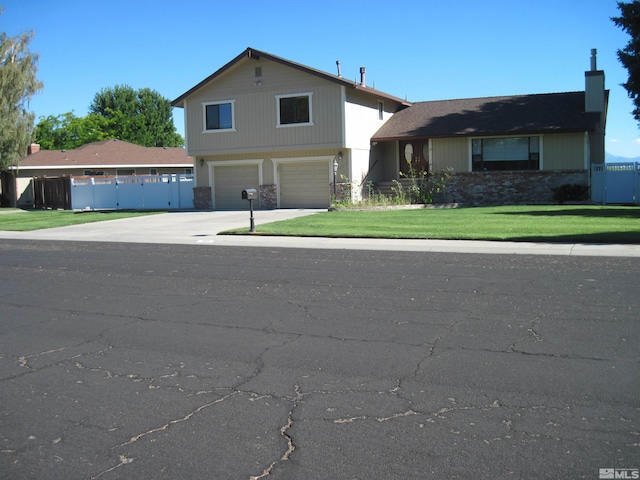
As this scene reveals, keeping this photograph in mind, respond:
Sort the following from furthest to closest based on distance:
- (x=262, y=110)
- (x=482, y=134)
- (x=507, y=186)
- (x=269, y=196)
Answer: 1. (x=269, y=196)
2. (x=262, y=110)
3. (x=507, y=186)
4. (x=482, y=134)

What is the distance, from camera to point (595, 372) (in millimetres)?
5828

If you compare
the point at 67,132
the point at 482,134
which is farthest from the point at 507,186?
the point at 67,132

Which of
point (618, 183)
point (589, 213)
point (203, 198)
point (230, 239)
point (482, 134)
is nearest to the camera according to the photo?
point (230, 239)

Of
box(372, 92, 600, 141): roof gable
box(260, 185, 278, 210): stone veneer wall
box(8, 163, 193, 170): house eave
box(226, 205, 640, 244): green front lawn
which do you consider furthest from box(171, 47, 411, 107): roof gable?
box(8, 163, 193, 170): house eave

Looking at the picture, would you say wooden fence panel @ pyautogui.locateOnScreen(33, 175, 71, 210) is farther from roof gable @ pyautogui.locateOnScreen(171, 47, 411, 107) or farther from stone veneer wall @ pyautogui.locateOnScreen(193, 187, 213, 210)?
roof gable @ pyautogui.locateOnScreen(171, 47, 411, 107)

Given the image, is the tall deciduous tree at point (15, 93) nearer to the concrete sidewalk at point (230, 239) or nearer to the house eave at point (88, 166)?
the house eave at point (88, 166)

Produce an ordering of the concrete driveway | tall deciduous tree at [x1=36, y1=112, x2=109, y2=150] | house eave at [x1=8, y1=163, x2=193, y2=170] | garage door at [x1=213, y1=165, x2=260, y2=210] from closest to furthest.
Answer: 1. the concrete driveway
2. garage door at [x1=213, y1=165, x2=260, y2=210]
3. house eave at [x1=8, y1=163, x2=193, y2=170]
4. tall deciduous tree at [x1=36, y1=112, x2=109, y2=150]

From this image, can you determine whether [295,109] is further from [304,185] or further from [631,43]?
[631,43]

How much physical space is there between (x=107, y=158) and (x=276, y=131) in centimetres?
2065

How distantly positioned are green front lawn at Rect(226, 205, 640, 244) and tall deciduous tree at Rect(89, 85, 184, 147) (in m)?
65.6

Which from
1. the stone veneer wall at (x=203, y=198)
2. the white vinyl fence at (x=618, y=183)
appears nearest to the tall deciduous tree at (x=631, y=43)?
the white vinyl fence at (x=618, y=183)

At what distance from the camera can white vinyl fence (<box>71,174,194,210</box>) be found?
114 feet

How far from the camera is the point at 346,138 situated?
28.7m

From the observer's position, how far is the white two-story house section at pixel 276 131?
29.1 m
